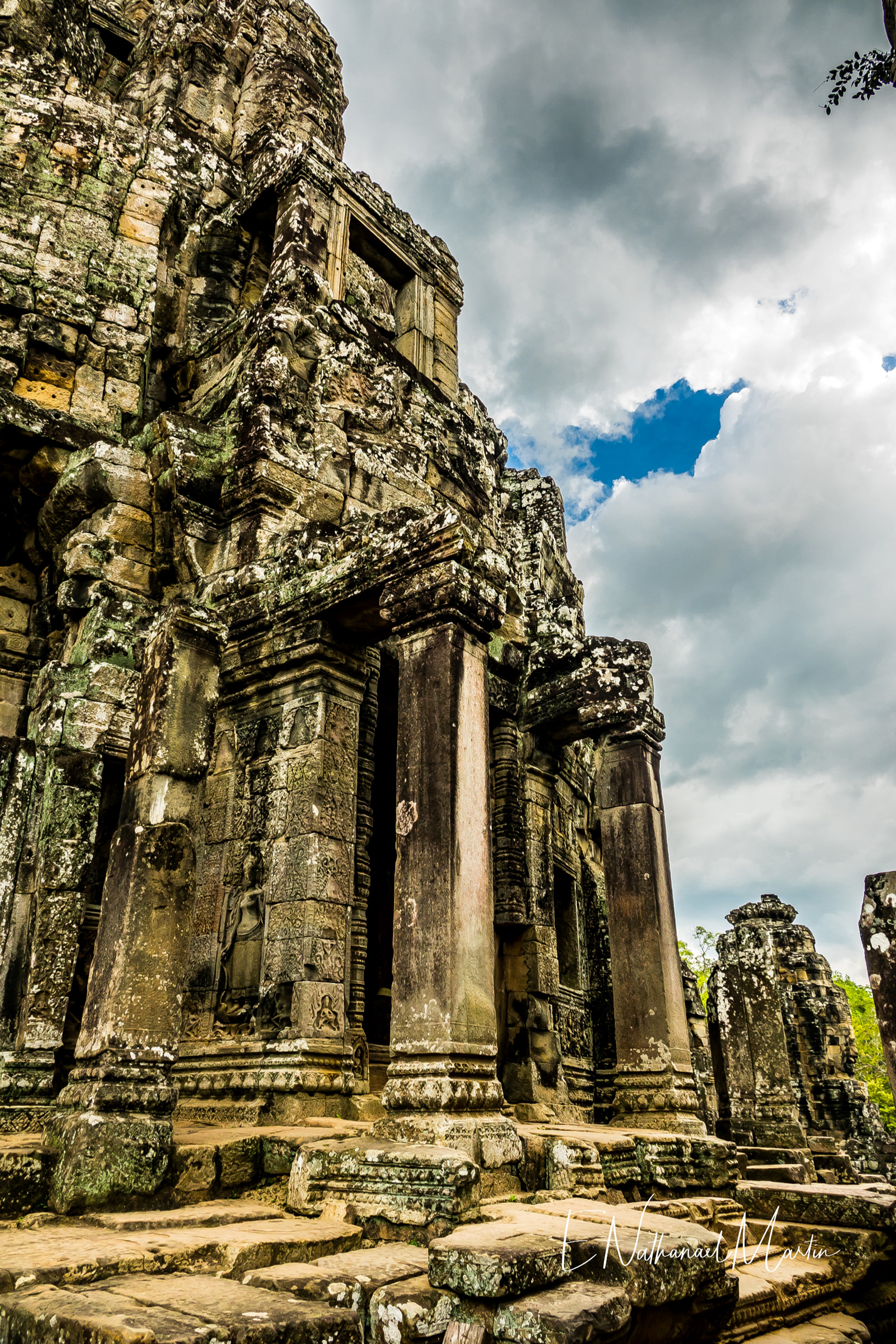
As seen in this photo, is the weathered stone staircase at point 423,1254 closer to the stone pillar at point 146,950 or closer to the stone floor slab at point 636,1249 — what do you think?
the stone floor slab at point 636,1249

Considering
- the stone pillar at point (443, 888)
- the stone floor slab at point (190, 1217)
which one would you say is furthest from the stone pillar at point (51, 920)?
the stone pillar at point (443, 888)

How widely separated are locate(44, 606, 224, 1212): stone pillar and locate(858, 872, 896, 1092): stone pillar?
503cm

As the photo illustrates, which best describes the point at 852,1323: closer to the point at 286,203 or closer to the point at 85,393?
the point at 85,393

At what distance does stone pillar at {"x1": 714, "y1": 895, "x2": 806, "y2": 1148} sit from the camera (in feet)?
38.6

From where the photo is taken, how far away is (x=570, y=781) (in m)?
11.9

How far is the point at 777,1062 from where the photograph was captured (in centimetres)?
Result: 1192

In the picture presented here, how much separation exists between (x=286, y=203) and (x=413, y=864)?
9245mm

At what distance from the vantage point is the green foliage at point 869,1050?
104 feet

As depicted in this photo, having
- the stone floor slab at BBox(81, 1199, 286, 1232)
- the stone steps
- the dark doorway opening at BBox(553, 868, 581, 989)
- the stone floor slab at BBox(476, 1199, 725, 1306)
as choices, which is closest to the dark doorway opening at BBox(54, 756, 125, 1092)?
the stone floor slab at BBox(81, 1199, 286, 1232)

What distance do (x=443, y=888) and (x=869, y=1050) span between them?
122 feet

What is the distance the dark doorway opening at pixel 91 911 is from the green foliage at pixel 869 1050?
96.1 ft

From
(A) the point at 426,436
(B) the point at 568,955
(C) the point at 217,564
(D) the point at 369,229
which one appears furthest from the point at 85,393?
(B) the point at 568,955

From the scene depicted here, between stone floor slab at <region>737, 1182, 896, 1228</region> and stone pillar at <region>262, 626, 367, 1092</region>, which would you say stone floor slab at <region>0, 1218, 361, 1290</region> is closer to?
stone pillar at <region>262, 626, 367, 1092</region>

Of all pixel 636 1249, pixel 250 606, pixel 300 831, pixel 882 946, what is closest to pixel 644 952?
pixel 882 946
